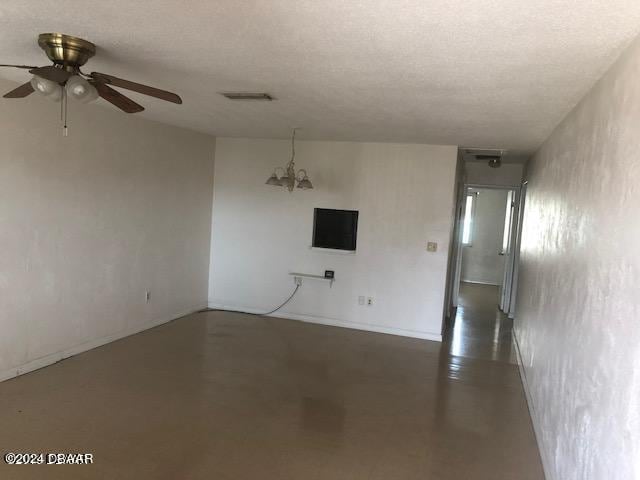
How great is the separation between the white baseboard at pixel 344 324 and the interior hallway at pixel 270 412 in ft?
1.41

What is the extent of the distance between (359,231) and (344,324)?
1162mm

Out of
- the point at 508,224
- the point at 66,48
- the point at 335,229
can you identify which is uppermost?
the point at 66,48

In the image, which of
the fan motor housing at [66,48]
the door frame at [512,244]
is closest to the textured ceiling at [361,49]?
the fan motor housing at [66,48]

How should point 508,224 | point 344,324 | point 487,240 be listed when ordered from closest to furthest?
point 344,324 < point 508,224 < point 487,240

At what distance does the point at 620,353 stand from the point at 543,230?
2.58 meters

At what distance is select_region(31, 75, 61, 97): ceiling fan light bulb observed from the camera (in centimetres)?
218

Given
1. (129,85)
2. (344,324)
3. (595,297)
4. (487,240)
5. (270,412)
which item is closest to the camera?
(595,297)

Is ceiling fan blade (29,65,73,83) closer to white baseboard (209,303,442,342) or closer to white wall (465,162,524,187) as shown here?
white baseboard (209,303,442,342)

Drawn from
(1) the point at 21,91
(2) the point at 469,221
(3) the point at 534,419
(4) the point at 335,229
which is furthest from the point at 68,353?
(2) the point at 469,221

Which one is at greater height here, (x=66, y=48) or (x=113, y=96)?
(x=66, y=48)

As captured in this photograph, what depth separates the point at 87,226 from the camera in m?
4.34

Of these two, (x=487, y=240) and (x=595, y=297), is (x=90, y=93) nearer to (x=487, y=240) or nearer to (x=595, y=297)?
(x=595, y=297)

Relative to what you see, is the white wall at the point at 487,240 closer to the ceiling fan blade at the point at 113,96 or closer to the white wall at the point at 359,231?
the white wall at the point at 359,231

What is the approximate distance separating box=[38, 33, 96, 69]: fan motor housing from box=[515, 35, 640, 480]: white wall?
2.51 metres
